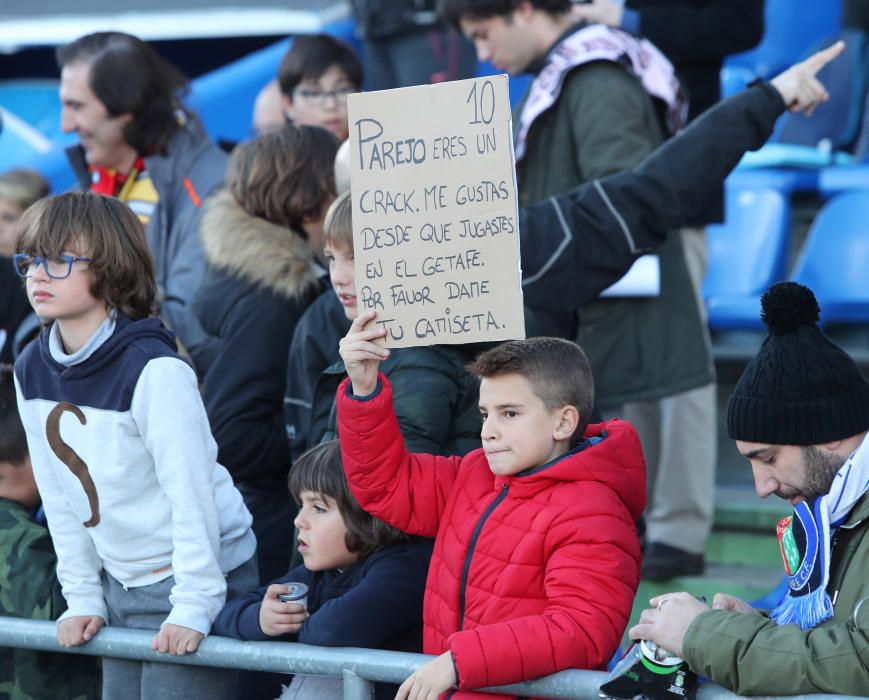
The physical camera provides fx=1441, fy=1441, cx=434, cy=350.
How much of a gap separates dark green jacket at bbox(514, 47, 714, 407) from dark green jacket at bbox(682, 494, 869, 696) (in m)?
1.74

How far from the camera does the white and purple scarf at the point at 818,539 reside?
8.66 feet

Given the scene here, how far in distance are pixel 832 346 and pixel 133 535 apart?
63.6 inches

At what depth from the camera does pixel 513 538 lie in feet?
9.46

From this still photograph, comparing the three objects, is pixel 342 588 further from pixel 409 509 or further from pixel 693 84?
pixel 693 84

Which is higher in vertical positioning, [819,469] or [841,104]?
[841,104]

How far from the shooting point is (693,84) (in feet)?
16.9

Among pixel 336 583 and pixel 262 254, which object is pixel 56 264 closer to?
pixel 262 254

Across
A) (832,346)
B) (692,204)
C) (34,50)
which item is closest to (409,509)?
(832,346)

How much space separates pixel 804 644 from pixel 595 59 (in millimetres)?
2319

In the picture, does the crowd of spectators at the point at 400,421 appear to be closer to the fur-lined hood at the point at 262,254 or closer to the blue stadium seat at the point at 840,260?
the fur-lined hood at the point at 262,254

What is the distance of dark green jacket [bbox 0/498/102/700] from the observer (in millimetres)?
3521

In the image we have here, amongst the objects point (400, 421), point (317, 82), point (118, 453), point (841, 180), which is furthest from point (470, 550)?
point (841, 180)

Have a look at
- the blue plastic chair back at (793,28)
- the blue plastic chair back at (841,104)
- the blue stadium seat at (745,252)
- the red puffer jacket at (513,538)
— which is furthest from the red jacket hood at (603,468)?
the blue plastic chair back at (793,28)

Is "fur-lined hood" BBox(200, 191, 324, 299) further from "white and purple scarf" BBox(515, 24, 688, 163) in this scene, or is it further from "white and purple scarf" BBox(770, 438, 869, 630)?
"white and purple scarf" BBox(770, 438, 869, 630)
